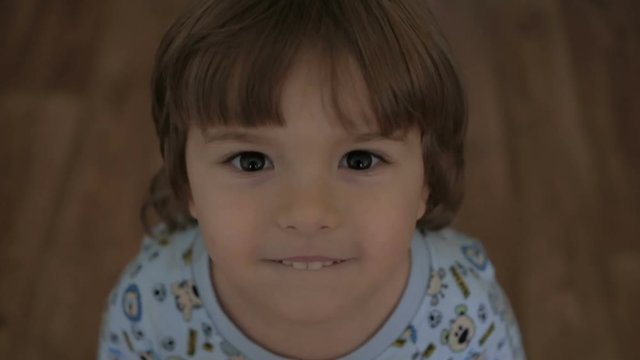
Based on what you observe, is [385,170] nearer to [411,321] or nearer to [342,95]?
[342,95]

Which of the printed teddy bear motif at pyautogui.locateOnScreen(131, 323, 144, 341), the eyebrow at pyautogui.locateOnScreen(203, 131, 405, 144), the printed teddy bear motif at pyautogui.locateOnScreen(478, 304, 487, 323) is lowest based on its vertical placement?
the printed teddy bear motif at pyautogui.locateOnScreen(478, 304, 487, 323)

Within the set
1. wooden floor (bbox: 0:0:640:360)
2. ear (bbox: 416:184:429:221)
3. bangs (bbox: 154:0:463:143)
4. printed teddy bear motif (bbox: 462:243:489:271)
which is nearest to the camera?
bangs (bbox: 154:0:463:143)

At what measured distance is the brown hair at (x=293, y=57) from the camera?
31.5 inches

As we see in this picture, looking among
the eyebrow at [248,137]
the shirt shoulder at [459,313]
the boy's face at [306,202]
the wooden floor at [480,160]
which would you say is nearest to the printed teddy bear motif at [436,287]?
the shirt shoulder at [459,313]

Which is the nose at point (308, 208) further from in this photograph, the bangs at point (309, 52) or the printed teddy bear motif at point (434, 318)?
the printed teddy bear motif at point (434, 318)

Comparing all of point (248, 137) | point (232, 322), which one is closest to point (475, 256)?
point (232, 322)

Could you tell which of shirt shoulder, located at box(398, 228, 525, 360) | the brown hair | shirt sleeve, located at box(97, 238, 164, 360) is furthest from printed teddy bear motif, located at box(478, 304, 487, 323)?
shirt sleeve, located at box(97, 238, 164, 360)

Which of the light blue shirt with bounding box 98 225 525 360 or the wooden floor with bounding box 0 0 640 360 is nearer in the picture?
the light blue shirt with bounding box 98 225 525 360

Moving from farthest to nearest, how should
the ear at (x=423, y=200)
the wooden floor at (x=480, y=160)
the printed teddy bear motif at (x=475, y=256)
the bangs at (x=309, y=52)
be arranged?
1. the wooden floor at (x=480, y=160)
2. the printed teddy bear motif at (x=475, y=256)
3. the ear at (x=423, y=200)
4. the bangs at (x=309, y=52)

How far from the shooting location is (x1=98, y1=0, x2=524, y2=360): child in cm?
81

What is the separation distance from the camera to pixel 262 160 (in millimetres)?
865

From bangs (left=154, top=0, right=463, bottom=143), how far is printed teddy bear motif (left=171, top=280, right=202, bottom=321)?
9.8 inches

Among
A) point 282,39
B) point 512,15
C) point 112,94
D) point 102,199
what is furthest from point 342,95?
Result: point 512,15

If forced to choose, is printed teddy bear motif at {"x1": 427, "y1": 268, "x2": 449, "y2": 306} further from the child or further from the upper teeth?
the upper teeth
